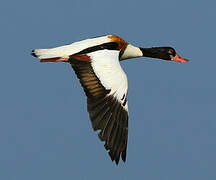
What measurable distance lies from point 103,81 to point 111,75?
0.74 ft

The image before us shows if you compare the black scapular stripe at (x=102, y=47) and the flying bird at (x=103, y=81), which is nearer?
the flying bird at (x=103, y=81)

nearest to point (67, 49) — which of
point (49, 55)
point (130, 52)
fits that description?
point (49, 55)

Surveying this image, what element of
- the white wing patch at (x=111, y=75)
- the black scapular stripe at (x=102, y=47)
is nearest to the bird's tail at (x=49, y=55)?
the black scapular stripe at (x=102, y=47)

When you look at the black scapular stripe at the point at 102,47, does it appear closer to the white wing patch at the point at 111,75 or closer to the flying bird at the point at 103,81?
the flying bird at the point at 103,81

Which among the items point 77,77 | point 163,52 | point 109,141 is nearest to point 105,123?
point 109,141

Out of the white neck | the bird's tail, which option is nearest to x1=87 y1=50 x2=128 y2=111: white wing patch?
the bird's tail

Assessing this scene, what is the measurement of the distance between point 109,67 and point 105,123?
4.50ft

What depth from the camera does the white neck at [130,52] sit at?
1559cm

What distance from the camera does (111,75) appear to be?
13188mm

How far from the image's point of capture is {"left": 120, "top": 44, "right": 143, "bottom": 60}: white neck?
15.6m

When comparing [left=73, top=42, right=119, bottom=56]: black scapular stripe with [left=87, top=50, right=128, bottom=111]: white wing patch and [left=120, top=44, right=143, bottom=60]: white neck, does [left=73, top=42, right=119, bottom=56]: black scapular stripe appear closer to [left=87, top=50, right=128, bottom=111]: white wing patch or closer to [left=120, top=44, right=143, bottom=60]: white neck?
[left=87, top=50, right=128, bottom=111]: white wing patch

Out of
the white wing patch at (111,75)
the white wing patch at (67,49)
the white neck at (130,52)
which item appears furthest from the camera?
the white neck at (130,52)

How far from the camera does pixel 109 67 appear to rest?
1341 centimetres

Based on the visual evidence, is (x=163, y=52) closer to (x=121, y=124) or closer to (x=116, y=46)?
(x=116, y=46)
